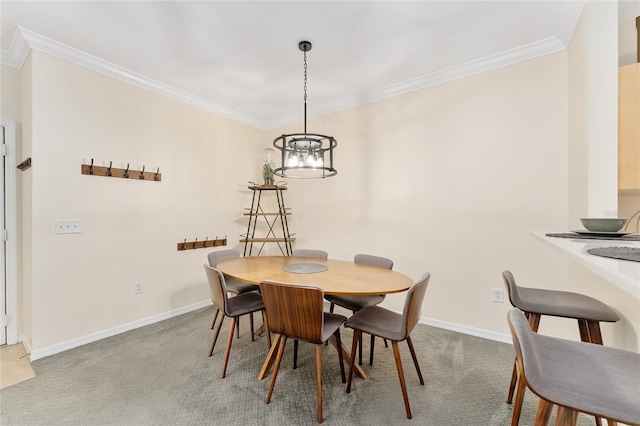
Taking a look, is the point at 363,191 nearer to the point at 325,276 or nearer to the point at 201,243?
the point at 325,276

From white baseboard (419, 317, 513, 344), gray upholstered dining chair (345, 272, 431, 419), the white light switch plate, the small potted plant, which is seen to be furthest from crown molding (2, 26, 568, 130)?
white baseboard (419, 317, 513, 344)

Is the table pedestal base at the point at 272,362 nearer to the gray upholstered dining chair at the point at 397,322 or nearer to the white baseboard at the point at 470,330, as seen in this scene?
the gray upholstered dining chair at the point at 397,322

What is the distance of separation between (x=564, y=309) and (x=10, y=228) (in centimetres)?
424

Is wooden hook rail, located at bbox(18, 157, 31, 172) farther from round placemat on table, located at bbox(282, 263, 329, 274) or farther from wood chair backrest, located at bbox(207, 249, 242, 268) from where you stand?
round placemat on table, located at bbox(282, 263, 329, 274)

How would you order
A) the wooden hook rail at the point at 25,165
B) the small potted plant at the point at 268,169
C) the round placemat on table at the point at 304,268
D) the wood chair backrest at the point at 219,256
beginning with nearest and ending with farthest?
the round placemat on table at the point at 304,268 < the wooden hook rail at the point at 25,165 < the wood chair backrest at the point at 219,256 < the small potted plant at the point at 268,169

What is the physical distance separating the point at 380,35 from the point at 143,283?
340cm

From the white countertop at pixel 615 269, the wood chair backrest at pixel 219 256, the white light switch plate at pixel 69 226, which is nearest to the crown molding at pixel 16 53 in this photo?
the white light switch plate at pixel 69 226

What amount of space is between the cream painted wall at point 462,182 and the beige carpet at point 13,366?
10.0 ft

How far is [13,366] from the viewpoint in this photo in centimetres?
214

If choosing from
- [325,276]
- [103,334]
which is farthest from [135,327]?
[325,276]

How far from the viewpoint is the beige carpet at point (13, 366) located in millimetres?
1972

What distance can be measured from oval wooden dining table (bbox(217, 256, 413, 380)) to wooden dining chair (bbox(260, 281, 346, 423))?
0.54ft

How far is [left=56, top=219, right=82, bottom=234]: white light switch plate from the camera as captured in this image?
92.8 inches

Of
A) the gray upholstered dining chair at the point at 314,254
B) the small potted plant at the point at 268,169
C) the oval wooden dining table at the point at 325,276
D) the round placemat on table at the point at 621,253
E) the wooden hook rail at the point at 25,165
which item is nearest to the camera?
the round placemat on table at the point at 621,253
